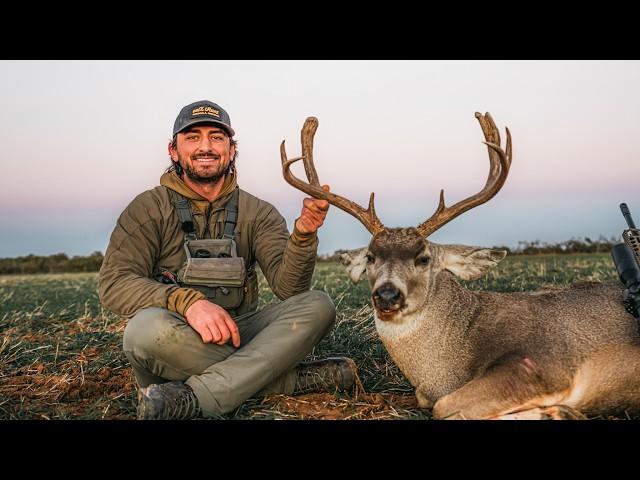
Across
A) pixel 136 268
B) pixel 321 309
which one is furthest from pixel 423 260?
pixel 136 268

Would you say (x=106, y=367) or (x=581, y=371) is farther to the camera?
(x=106, y=367)

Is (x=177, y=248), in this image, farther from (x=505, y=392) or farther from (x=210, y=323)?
(x=505, y=392)

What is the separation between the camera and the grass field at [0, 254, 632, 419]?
5.72m

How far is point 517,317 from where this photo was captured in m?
5.73

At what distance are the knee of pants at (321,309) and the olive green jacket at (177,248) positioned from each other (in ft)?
0.91

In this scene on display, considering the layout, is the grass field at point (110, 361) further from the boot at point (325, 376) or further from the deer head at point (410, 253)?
the deer head at point (410, 253)

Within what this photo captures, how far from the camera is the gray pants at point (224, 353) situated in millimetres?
5438

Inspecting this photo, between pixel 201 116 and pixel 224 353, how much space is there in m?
2.26

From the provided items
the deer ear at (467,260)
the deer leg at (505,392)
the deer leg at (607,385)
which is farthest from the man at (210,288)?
A: the deer leg at (607,385)

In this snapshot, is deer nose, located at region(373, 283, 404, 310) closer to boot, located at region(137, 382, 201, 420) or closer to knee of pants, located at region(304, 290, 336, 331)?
knee of pants, located at region(304, 290, 336, 331)

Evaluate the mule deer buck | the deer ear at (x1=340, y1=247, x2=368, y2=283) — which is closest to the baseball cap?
the mule deer buck

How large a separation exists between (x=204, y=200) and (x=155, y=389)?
1998 mm
